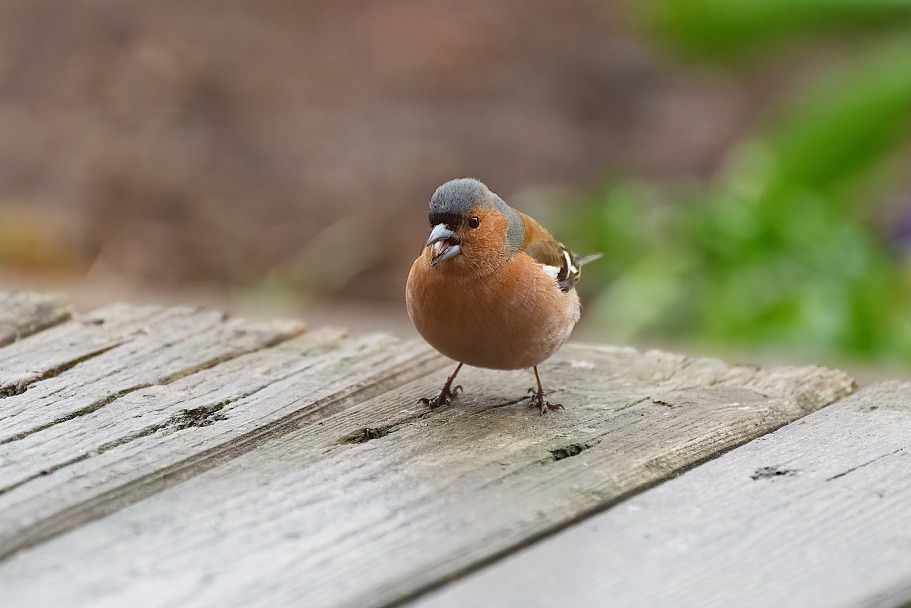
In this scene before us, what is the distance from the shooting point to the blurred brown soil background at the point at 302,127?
7.35 m

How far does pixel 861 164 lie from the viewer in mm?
7145

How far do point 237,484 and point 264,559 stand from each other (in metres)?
0.38

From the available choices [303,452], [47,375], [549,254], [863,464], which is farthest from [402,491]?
[549,254]

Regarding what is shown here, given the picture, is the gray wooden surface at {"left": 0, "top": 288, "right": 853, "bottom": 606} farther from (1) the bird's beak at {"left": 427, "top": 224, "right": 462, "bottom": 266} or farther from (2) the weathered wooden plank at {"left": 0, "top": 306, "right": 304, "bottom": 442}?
(1) the bird's beak at {"left": 427, "top": 224, "right": 462, "bottom": 266}

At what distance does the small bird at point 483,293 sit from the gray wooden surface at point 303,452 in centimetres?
14

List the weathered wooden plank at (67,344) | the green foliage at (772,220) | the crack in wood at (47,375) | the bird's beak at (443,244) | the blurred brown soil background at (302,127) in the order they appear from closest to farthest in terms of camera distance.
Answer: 1. the crack in wood at (47,375)
2. the weathered wooden plank at (67,344)
3. the bird's beak at (443,244)
4. the green foliage at (772,220)
5. the blurred brown soil background at (302,127)

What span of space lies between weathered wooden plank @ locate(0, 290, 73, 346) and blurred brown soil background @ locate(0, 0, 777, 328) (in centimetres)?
233

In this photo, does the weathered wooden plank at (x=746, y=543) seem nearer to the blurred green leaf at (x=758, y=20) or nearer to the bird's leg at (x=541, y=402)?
the bird's leg at (x=541, y=402)

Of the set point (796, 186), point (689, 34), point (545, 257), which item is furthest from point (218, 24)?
point (545, 257)

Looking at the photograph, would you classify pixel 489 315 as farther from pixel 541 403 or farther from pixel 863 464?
pixel 863 464

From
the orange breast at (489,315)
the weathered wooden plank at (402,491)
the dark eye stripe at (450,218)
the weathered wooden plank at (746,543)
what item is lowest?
the weathered wooden plank at (746,543)

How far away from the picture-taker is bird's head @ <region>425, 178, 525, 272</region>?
3.32 metres

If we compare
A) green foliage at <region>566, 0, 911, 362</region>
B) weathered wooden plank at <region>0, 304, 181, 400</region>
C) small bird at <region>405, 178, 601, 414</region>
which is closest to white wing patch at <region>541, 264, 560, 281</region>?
small bird at <region>405, 178, 601, 414</region>

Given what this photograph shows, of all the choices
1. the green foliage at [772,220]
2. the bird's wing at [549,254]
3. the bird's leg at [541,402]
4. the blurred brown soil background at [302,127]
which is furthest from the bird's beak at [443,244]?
the blurred brown soil background at [302,127]
